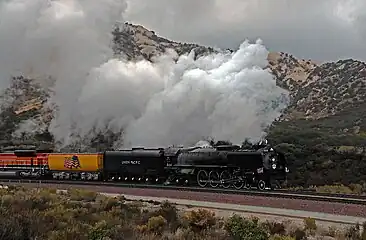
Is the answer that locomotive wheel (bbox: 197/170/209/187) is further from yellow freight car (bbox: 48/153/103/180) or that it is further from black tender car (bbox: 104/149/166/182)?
yellow freight car (bbox: 48/153/103/180)

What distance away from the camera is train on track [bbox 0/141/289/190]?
27.8m

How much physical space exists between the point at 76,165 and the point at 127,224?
79.1 feet

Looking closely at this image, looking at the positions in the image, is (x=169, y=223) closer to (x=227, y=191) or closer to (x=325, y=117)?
(x=227, y=191)

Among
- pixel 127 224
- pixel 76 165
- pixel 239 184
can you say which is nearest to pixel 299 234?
pixel 127 224

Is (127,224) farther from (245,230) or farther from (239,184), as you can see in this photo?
(239,184)

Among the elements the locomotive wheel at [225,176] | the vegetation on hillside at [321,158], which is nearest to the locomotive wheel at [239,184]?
the locomotive wheel at [225,176]

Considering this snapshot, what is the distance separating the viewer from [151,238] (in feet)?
44.2

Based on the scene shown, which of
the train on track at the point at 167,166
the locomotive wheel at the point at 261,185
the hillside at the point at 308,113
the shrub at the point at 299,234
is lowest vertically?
the shrub at the point at 299,234

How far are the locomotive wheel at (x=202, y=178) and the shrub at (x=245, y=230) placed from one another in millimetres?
14761

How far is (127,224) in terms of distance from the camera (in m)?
16.2

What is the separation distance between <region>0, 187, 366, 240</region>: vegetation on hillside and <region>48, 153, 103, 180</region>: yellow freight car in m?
17.0

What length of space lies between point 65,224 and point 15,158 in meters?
30.0

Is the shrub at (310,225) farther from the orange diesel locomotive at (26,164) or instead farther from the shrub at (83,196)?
the orange diesel locomotive at (26,164)

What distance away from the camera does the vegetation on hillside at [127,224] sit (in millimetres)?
13172
